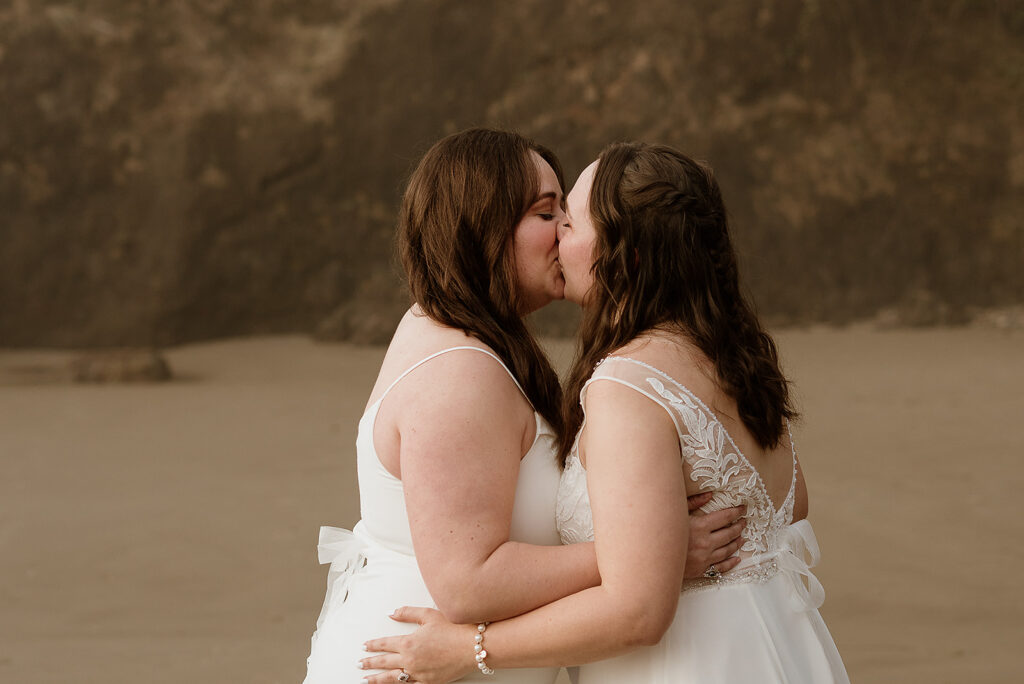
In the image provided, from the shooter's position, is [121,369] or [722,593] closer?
[722,593]

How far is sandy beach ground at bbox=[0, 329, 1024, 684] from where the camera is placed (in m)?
3.78

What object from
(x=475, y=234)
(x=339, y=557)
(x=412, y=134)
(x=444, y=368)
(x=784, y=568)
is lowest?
(x=412, y=134)

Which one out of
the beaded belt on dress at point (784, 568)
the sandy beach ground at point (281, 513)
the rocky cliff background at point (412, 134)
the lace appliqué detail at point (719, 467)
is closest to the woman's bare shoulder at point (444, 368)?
the lace appliqué detail at point (719, 467)

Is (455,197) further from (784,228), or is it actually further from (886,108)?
(886,108)

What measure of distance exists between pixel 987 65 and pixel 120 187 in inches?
320

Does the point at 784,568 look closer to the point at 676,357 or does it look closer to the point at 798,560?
the point at 798,560

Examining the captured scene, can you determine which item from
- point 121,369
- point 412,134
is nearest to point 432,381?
point 121,369

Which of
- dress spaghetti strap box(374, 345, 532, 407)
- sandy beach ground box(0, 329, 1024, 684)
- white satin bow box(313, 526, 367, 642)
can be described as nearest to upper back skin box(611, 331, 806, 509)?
dress spaghetti strap box(374, 345, 532, 407)

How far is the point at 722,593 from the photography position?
1.81m

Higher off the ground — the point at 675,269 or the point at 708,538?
the point at 675,269

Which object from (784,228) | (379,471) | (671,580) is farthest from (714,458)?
(784,228)

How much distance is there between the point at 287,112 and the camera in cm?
1042

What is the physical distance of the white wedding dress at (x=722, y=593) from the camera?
1.69m

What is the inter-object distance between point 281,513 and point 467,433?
12.1 ft
